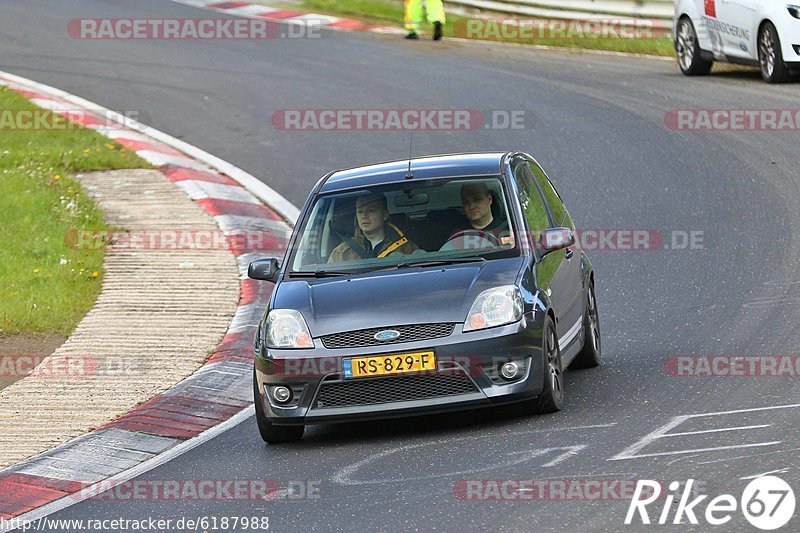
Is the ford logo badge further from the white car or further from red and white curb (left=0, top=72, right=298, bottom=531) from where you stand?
the white car

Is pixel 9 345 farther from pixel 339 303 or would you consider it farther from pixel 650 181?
pixel 650 181

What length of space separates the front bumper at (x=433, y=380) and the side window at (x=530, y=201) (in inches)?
Result: 44.7

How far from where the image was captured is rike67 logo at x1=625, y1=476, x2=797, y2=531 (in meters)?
6.39

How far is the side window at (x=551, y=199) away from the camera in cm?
1048

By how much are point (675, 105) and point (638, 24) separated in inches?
A: 252

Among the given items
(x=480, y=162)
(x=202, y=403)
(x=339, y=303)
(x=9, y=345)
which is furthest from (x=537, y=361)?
(x=9, y=345)

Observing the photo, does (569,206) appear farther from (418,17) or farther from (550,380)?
(418,17)

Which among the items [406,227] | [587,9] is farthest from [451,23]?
[406,227]

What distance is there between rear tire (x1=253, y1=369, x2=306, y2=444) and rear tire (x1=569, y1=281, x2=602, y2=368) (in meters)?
2.24

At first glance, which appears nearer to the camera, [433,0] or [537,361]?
[537,361]

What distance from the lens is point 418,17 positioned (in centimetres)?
2653

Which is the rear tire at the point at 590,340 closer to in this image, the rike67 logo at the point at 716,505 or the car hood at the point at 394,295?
the car hood at the point at 394,295

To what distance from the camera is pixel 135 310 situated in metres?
12.7

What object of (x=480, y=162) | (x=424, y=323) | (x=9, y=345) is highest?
(x=480, y=162)
